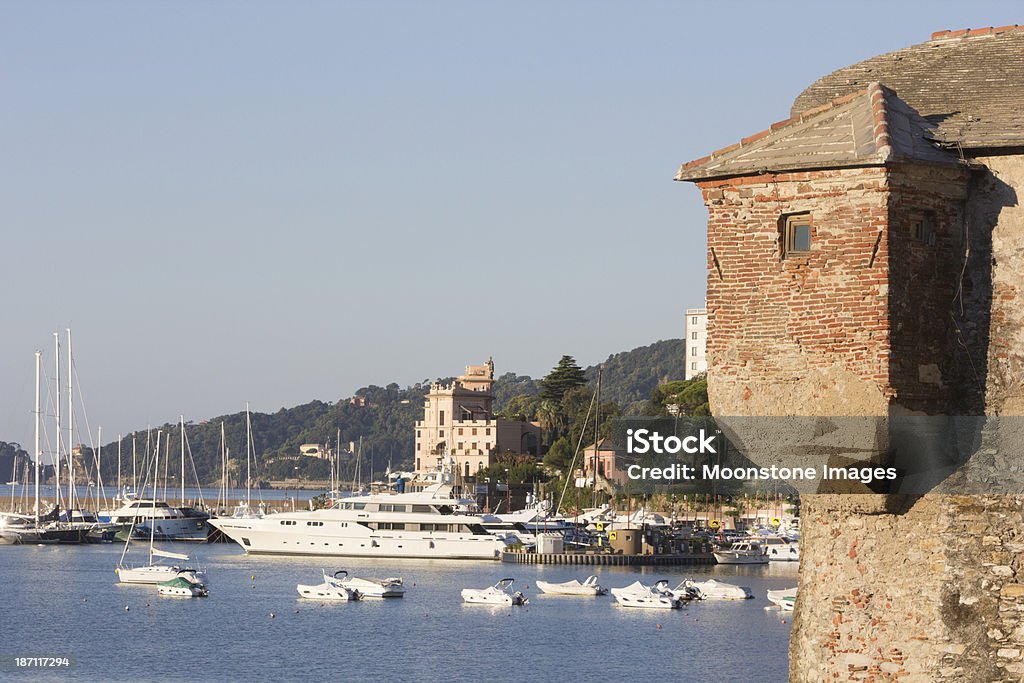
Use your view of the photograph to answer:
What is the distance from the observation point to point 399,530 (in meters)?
88.4

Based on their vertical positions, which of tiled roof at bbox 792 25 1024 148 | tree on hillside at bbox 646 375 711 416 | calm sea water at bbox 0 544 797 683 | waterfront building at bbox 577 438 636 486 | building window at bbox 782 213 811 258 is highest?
tree on hillside at bbox 646 375 711 416

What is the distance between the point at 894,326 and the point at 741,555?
260 ft

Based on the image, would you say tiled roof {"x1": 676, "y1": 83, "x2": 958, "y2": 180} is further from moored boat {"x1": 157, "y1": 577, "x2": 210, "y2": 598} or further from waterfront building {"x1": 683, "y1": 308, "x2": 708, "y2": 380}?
waterfront building {"x1": 683, "y1": 308, "x2": 708, "y2": 380}

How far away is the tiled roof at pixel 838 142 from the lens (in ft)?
38.2

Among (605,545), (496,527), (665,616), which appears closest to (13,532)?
(496,527)

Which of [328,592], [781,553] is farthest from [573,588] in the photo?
[781,553]

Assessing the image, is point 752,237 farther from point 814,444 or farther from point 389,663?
point 389,663

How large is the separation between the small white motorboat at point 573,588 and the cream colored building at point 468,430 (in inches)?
3041

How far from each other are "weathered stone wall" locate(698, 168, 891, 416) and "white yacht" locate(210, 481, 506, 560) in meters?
76.2

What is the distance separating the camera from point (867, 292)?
453 inches

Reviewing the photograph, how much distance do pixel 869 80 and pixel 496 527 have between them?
284ft

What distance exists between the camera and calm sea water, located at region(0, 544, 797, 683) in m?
48.4

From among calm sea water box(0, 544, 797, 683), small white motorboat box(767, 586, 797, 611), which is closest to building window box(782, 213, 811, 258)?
calm sea water box(0, 544, 797, 683)

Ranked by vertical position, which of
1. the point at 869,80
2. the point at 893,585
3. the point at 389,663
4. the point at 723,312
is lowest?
the point at 389,663
